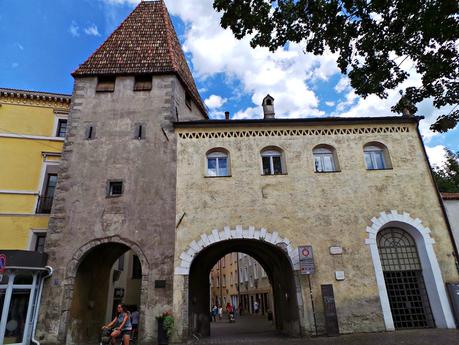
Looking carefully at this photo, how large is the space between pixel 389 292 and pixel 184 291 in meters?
7.87

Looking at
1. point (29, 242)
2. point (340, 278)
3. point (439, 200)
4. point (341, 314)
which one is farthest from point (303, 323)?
point (29, 242)

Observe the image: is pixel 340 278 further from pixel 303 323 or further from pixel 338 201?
pixel 338 201

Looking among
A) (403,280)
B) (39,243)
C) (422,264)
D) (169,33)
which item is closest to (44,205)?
(39,243)

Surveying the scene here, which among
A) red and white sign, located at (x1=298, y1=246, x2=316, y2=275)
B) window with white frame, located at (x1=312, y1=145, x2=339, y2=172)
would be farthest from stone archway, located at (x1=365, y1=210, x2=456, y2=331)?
window with white frame, located at (x1=312, y1=145, x2=339, y2=172)

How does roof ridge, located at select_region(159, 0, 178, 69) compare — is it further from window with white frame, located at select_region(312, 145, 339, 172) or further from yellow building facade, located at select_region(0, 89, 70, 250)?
window with white frame, located at select_region(312, 145, 339, 172)

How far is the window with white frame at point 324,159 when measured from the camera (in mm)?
13616

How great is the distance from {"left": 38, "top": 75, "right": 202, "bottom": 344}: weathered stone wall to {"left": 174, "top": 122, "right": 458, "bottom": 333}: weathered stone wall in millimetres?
658

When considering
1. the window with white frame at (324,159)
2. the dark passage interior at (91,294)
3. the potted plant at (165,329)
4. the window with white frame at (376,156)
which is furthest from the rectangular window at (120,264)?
the window with white frame at (376,156)

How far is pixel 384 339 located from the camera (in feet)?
31.6

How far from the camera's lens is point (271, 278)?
1678cm

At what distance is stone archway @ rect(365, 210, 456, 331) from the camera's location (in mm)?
11445

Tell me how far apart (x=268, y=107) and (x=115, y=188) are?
28.3 ft

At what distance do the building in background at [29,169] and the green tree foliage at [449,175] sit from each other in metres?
32.5

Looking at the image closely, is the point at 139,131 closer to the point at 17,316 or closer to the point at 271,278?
the point at 17,316
